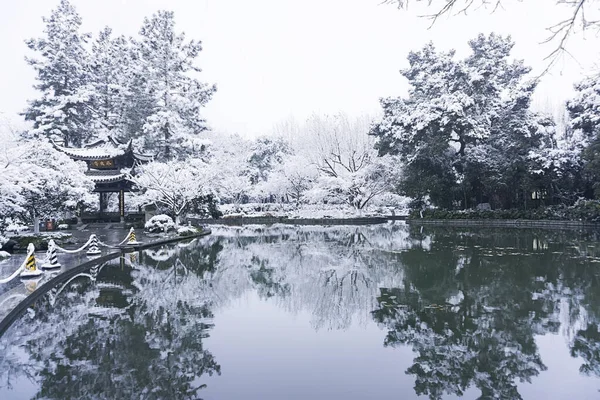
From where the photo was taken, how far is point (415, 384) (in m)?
4.42

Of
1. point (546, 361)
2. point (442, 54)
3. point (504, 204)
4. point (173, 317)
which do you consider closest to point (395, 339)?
point (546, 361)

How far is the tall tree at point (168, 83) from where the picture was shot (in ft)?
112

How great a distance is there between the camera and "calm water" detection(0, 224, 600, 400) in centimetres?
440

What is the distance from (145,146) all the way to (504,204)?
29438 millimetres

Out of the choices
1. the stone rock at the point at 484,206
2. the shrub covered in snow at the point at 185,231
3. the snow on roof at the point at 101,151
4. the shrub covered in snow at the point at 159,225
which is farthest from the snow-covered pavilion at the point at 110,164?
the stone rock at the point at 484,206

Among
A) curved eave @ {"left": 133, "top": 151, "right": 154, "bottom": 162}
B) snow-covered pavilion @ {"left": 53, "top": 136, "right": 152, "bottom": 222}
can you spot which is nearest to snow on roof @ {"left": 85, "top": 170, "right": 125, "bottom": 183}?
snow-covered pavilion @ {"left": 53, "top": 136, "right": 152, "bottom": 222}

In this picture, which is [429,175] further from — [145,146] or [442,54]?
[145,146]

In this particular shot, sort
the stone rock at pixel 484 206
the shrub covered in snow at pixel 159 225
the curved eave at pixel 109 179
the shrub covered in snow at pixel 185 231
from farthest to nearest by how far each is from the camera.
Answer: the stone rock at pixel 484 206
the curved eave at pixel 109 179
the shrub covered in snow at pixel 159 225
the shrub covered in snow at pixel 185 231

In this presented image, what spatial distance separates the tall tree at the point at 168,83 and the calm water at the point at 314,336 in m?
24.7

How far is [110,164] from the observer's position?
29578 mm

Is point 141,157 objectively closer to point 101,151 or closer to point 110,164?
point 110,164

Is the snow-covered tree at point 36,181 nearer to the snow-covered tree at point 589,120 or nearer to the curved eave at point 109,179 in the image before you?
the curved eave at point 109,179

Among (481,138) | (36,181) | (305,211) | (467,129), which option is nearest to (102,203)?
(305,211)

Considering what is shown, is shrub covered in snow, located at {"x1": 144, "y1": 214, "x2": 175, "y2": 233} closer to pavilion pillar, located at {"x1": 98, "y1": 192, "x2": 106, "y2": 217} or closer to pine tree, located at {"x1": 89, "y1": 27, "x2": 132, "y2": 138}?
pavilion pillar, located at {"x1": 98, "y1": 192, "x2": 106, "y2": 217}
